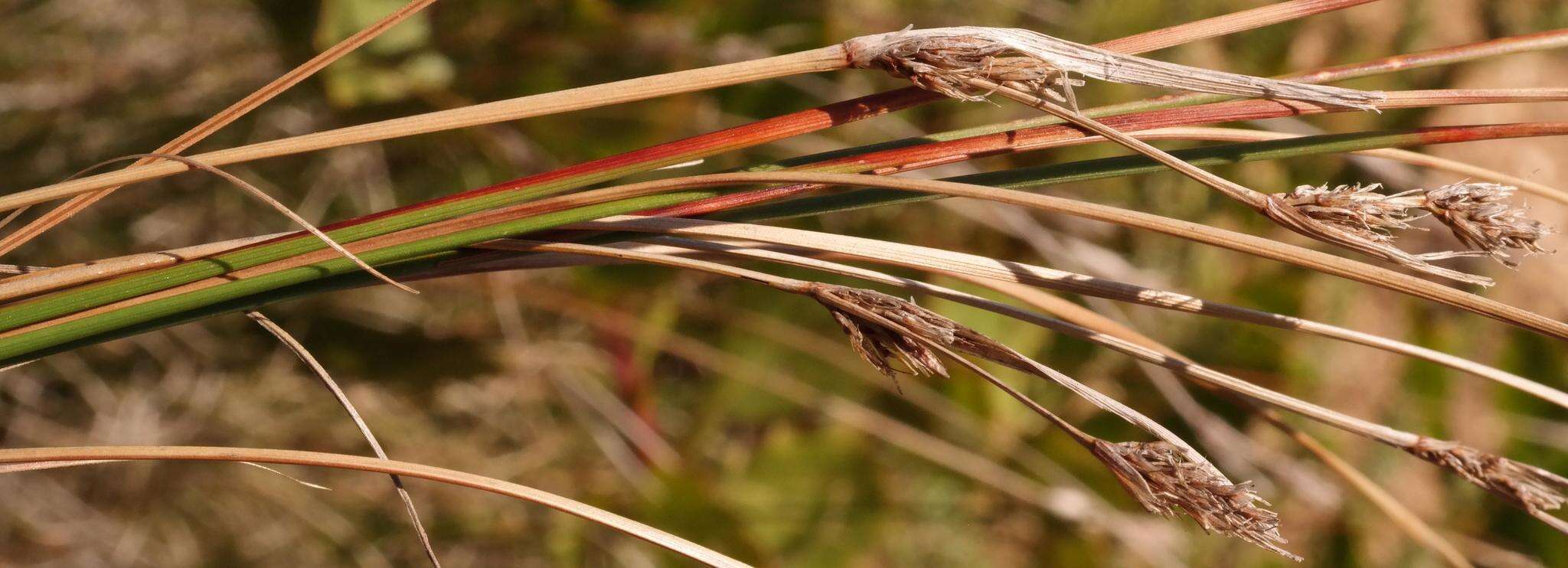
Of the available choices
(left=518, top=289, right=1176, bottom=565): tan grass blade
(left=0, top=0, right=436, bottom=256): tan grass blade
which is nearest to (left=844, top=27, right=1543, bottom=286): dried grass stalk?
(left=0, top=0, right=436, bottom=256): tan grass blade

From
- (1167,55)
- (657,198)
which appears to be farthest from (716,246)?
(1167,55)

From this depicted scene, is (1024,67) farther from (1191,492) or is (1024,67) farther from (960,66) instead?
(1191,492)

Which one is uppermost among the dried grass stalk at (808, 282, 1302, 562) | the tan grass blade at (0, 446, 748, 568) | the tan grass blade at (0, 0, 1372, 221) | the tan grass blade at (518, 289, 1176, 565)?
the tan grass blade at (0, 0, 1372, 221)

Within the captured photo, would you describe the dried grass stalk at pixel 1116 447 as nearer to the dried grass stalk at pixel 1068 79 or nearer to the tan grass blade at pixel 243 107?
the dried grass stalk at pixel 1068 79

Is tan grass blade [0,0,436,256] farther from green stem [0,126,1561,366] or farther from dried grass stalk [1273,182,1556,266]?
dried grass stalk [1273,182,1556,266]

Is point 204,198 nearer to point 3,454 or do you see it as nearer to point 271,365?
point 271,365

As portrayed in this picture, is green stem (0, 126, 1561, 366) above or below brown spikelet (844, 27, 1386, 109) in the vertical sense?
below
